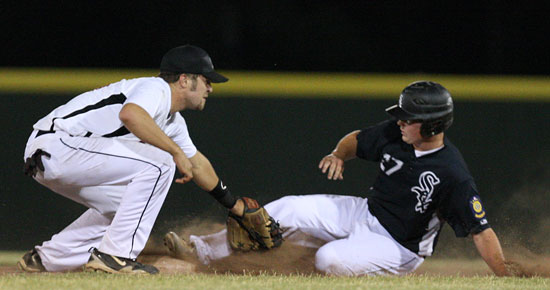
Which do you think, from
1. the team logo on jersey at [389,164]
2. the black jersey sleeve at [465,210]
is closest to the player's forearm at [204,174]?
the team logo on jersey at [389,164]

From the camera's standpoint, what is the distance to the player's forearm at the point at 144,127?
3.76 metres

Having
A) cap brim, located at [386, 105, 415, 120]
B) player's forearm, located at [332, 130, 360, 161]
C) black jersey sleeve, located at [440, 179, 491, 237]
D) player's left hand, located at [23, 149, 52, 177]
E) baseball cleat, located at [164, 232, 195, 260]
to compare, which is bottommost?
baseball cleat, located at [164, 232, 195, 260]

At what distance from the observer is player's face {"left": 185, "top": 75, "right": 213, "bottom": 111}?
4141 mm

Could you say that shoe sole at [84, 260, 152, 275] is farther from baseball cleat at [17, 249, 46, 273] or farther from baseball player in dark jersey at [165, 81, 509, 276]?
baseball player in dark jersey at [165, 81, 509, 276]

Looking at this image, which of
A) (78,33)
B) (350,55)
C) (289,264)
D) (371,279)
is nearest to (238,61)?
(350,55)

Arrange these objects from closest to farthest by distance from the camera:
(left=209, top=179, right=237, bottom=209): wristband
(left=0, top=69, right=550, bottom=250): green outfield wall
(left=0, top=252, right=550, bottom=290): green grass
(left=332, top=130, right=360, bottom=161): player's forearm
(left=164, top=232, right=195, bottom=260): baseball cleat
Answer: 1. (left=0, top=252, right=550, bottom=290): green grass
2. (left=209, top=179, right=237, bottom=209): wristband
3. (left=332, top=130, right=360, bottom=161): player's forearm
4. (left=164, top=232, right=195, bottom=260): baseball cleat
5. (left=0, top=69, right=550, bottom=250): green outfield wall

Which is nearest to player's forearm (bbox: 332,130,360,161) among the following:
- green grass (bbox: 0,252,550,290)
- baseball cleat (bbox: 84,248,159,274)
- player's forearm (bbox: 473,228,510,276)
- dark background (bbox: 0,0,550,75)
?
green grass (bbox: 0,252,550,290)

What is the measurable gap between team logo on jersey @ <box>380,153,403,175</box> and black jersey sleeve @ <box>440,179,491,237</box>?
0.33 metres

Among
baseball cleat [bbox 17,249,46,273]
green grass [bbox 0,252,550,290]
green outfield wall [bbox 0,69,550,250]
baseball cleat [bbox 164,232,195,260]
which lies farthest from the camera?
green outfield wall [bbox 0,69,550,250]

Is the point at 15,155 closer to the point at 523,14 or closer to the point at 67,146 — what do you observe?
the point at 67,146

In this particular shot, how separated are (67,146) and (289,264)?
147 cm

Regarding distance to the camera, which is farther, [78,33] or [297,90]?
[78,33]

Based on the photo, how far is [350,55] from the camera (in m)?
7.85

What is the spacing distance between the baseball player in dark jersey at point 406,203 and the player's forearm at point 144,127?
0.98m
